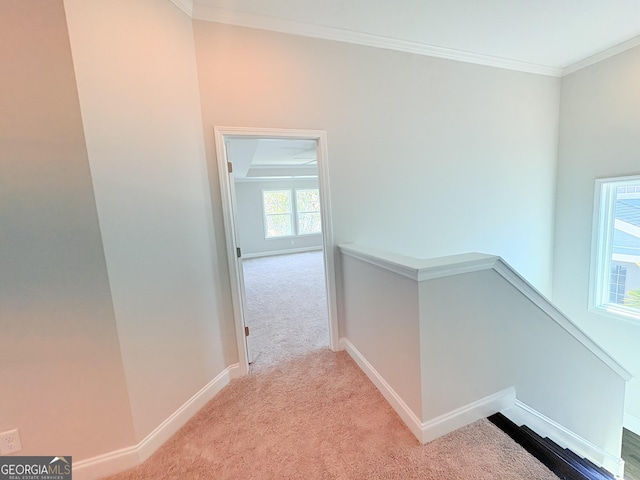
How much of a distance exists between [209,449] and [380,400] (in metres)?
1.12

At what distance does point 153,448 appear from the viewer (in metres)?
1.46

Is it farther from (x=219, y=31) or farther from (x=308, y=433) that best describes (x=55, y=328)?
(x=219, y=31)

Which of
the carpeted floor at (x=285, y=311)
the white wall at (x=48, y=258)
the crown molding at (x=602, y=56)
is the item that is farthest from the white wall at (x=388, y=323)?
the crown molding at (x=602, y=56)

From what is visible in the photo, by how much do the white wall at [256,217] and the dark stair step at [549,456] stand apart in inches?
270

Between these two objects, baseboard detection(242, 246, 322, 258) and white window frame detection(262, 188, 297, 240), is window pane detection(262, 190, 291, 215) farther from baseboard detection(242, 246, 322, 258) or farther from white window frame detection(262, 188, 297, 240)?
baseboard detection(242, 246, 322, 258)

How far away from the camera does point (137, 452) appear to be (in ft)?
4.57

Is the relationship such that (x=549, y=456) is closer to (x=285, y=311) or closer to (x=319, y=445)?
(x=319, y=445)

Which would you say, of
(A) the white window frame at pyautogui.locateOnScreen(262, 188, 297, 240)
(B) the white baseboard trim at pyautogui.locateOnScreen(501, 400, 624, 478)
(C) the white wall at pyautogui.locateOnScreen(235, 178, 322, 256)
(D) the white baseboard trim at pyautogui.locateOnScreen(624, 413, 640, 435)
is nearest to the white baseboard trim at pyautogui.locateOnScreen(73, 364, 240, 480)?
(B) the white baseboard trim at pyautogui.locateOnScreen(501, 400, 624, 478)

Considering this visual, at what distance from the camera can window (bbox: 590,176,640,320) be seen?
2.90 m

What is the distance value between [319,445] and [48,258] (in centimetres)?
171

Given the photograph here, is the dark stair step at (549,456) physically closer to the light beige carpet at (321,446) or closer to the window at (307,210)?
the light beige carpet at (321,446)

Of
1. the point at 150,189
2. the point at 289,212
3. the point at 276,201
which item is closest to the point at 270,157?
the point at 276,201

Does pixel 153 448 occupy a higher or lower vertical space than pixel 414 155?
lower

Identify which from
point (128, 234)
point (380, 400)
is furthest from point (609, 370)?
point (128, 234)
